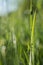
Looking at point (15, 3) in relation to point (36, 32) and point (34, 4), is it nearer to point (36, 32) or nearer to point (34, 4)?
point (34, 4)

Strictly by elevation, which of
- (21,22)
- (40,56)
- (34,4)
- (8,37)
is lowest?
(40,56)

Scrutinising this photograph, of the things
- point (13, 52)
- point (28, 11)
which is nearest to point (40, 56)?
point (13, 52)

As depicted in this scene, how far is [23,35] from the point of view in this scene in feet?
4.09

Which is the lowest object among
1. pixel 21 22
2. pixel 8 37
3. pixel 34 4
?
pixel 8 37

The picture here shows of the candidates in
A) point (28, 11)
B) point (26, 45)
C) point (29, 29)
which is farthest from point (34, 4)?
point (26, 45)

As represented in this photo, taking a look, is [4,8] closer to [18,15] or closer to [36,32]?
[18,15]

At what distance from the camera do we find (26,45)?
1.24m

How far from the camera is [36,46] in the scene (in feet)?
4.03

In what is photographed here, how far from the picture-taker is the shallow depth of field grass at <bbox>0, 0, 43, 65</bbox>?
48.1 inches

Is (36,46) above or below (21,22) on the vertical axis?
below

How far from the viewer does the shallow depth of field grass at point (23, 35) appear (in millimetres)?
1223

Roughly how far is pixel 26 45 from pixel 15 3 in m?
0.30

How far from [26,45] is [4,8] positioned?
1.00 feet

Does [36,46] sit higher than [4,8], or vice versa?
[4,8]
